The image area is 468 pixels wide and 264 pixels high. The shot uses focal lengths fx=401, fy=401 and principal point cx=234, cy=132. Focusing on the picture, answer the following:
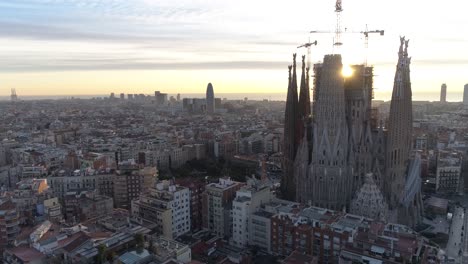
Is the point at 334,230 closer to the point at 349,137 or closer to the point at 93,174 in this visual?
the point at 349,137

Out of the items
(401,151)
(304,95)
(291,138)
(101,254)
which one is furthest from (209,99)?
(101,254)

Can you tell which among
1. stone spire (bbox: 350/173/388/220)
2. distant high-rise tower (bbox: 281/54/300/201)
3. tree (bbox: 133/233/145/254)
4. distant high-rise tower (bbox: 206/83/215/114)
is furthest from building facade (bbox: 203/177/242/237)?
distant high-rise tower (bbox: 206/83/215/114)

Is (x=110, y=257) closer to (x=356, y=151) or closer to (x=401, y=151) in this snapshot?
(x=356, y=151)

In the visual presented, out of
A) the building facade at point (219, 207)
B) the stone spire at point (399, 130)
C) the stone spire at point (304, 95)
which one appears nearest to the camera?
the building facade at point (219, 207)

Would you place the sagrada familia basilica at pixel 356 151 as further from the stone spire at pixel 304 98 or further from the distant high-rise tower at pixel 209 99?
the distant high-rise tower at pixel 209 99

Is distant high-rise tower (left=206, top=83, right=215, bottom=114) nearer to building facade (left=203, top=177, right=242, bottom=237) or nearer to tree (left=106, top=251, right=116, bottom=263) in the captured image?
building facade (left=203, top=177, right=242, bottom=237)

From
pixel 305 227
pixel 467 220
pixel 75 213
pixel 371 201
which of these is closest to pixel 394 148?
pixel 371 201

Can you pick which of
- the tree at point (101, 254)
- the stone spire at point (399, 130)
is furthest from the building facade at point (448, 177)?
the tree at point (101, 254)
